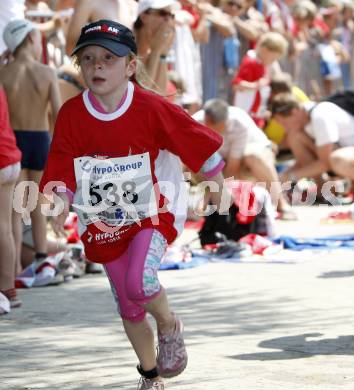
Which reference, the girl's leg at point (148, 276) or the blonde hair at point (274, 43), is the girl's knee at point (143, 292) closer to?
the girl's leg at point (148, 276)

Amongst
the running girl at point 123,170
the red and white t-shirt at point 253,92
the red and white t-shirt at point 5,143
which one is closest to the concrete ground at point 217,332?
the running girl at point 123,170

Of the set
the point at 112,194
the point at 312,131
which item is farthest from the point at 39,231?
the point at 312,131

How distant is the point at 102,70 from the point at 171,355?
1244mm

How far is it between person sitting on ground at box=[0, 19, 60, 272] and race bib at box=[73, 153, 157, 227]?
3.31 metres

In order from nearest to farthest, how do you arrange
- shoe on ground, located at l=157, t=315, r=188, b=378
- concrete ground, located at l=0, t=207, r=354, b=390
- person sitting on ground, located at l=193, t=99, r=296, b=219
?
shoe on ground, located at l=157, t=315, r=188, b=378, concrete ground, located at l=0, t=207, r=354, b=390, person sitting on ground, located at l=193, t=99, r=296, b=219

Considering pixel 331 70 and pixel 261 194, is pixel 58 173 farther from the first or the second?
pixel 331 70

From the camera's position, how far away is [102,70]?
5.30 meters

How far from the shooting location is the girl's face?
529 centimetres

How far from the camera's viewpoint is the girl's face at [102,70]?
17.4ft

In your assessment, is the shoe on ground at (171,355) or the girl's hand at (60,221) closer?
the shoe on ground at (171,355)

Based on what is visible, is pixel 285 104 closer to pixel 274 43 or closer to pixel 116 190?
pixel 274 43

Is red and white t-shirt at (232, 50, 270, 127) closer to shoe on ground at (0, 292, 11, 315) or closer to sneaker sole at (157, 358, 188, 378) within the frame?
shoe on ground at (0, 292, 11, 315)

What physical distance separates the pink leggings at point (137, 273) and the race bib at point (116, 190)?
0.12 m

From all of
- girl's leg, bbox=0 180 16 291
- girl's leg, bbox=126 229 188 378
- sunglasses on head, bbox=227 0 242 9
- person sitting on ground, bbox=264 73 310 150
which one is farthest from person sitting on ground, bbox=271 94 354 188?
girl's leg, bbox=126 229 188 378
